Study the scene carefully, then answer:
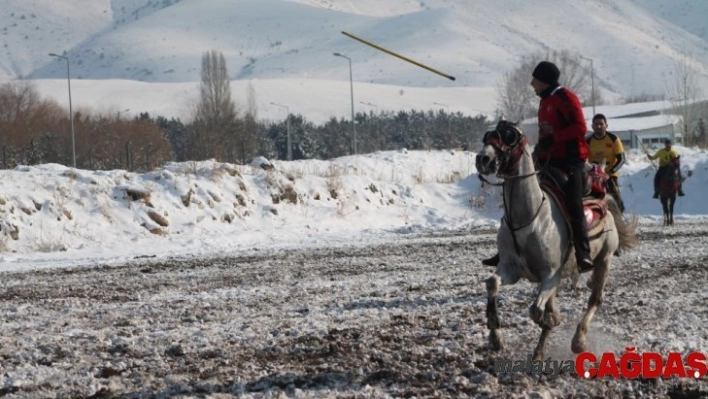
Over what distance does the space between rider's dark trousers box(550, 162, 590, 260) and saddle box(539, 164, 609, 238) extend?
5 cm

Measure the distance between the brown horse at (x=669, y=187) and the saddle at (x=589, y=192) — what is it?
61.8ft

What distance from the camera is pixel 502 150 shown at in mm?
8586

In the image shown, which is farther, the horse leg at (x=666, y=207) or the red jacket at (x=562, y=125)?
the horse leg at (x=666, y=207)

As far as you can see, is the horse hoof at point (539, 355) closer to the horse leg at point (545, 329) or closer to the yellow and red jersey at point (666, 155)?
the horse leg at point (545, 329)

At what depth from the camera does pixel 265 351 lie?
9.56 metres

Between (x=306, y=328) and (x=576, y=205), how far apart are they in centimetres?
303

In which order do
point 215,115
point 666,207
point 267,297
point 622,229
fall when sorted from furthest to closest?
1. point 215,115
2. point 666,207
3. point 267,297
4. point 622,229

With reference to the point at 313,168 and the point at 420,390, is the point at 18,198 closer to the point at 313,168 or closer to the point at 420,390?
the point at 313,168

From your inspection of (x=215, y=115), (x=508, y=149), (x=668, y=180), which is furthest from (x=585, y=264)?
(x=215, y=115)

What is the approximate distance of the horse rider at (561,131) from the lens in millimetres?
9727

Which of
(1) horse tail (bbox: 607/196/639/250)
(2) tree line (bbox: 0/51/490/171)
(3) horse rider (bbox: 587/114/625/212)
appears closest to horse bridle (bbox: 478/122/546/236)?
(1) horse tail (bbox: 607/196/639/250)

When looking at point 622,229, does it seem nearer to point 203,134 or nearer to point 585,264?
point 585,264

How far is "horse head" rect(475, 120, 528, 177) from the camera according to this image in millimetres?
8367

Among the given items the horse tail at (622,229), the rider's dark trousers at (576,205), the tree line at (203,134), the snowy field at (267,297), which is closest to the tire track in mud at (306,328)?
the snowy field at (267,297)
